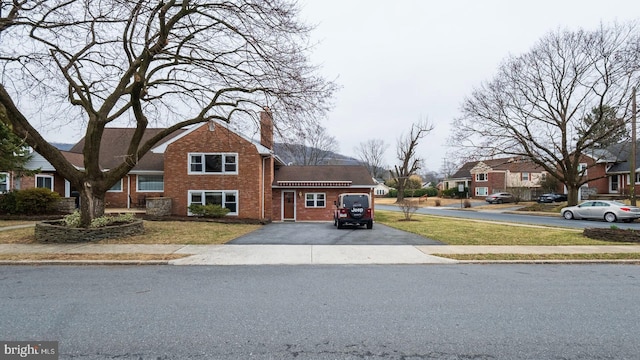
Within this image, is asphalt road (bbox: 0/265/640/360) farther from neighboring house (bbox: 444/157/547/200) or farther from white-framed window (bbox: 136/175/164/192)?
neighboring house (bbox: 444/157/547/200)

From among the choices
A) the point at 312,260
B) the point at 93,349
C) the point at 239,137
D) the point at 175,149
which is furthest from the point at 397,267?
the point at 175,149

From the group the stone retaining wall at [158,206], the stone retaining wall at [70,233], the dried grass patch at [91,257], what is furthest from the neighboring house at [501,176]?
the dried grass patch at [91,257]

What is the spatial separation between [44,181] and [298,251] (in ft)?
68.4

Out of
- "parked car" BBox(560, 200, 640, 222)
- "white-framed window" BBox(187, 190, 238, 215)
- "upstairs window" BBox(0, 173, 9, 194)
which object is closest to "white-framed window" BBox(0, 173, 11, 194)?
"upstairs window" BBox(0, 173, 9, 194)

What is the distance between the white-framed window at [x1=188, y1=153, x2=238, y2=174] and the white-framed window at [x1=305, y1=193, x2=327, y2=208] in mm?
6215

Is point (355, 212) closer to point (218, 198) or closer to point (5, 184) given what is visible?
point (218, 198)

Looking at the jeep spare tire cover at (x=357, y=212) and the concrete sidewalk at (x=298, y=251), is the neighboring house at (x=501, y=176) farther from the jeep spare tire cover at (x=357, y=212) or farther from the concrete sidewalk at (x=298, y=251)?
the concrete sidewalk at (x=298, y=251)

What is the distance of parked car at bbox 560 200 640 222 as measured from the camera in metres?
22.5

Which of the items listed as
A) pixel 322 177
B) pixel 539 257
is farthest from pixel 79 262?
pixel 322 177

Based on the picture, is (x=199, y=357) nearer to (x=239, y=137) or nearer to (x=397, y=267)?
(x=397, y=267)

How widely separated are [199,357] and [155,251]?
730cm

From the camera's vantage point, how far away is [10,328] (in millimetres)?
4438

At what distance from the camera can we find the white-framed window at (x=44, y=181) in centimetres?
2200

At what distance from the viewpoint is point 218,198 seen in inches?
856
